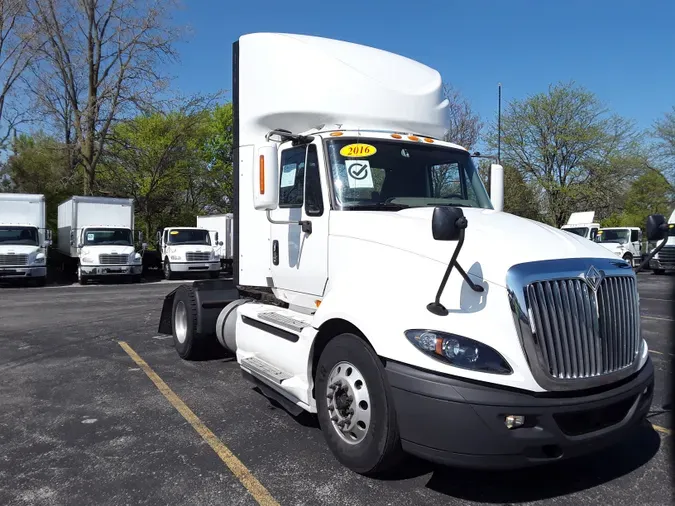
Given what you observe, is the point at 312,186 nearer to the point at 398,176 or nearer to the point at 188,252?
the point at 398,176

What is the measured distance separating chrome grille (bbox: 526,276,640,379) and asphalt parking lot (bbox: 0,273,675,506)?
0.90 meters

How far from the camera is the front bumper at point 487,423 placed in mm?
2957

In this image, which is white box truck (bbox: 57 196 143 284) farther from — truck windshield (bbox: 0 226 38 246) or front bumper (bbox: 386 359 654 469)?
front bumper (bbox: 386 359 654 469)

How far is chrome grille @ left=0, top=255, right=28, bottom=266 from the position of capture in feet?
60.9

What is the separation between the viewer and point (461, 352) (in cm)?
309

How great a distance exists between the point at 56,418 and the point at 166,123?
106 ft

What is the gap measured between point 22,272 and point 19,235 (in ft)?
5.43

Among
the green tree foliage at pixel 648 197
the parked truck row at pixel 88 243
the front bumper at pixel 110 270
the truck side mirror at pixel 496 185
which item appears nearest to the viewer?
the truck side mirror at pixel 496 185

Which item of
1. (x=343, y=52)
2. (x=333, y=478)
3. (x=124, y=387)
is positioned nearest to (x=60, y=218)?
(x=124, y=387)

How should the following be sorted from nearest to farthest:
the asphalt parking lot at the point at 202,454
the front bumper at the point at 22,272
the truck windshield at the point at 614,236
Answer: the asphalt parking lot at the point at 202,454
the front bumper at the point at 22,272
the truck windshield at the point at 614,236

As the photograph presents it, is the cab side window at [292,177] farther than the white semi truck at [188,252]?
No

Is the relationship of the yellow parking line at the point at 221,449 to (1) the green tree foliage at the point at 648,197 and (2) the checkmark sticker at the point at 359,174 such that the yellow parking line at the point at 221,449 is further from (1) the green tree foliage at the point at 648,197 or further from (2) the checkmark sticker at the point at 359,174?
(1) the green tree foliage at the point at 648,197

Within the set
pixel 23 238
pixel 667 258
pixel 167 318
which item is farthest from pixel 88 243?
pixel 667 258

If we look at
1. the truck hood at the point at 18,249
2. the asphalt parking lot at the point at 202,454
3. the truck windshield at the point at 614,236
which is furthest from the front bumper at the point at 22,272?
the truck windshield at the point at 614,236
